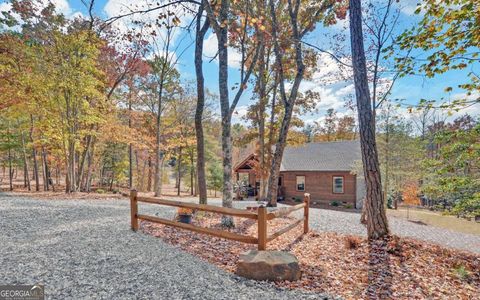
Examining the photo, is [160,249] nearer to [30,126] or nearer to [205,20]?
[205,20]

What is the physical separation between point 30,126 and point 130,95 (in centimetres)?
698

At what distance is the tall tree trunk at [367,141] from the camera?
19.1ft

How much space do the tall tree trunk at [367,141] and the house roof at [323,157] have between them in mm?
14912

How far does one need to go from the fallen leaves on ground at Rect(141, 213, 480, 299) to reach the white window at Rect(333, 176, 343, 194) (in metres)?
14.9

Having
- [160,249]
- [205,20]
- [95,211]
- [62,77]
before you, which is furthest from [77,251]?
[62,77]

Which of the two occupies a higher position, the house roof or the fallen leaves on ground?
the house roof

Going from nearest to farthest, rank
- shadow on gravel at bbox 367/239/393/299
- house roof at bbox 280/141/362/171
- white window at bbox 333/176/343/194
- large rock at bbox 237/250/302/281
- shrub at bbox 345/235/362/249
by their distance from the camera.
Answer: shadow on gravel at bbox 367/239/393/299, large rock at bbox 237/250/302/281, shrub at bbox 345/235/362/249, white window at bbox 333/176/343/194, house roof at bbox 280/141/362/171

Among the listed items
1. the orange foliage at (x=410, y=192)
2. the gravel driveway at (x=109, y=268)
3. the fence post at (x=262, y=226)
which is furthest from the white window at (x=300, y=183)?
the fence post at (x=262, y=226)

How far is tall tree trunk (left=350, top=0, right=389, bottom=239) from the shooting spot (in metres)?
5.83

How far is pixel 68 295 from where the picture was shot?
3400mm

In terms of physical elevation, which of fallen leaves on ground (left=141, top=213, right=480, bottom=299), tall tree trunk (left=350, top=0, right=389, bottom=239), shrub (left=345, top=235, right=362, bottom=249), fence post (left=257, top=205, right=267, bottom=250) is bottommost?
fallen leaves on ground (left=141, top=213, right=480, bottom=299)

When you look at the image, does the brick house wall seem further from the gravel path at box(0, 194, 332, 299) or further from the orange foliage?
the gravel path at box(0, 194, 332, 299)

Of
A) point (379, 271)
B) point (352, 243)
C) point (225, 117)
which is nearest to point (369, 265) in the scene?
point (379, 271)

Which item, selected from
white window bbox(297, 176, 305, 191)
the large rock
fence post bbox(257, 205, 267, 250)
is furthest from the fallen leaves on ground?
white window bbox(297, 176, 305, 191)
